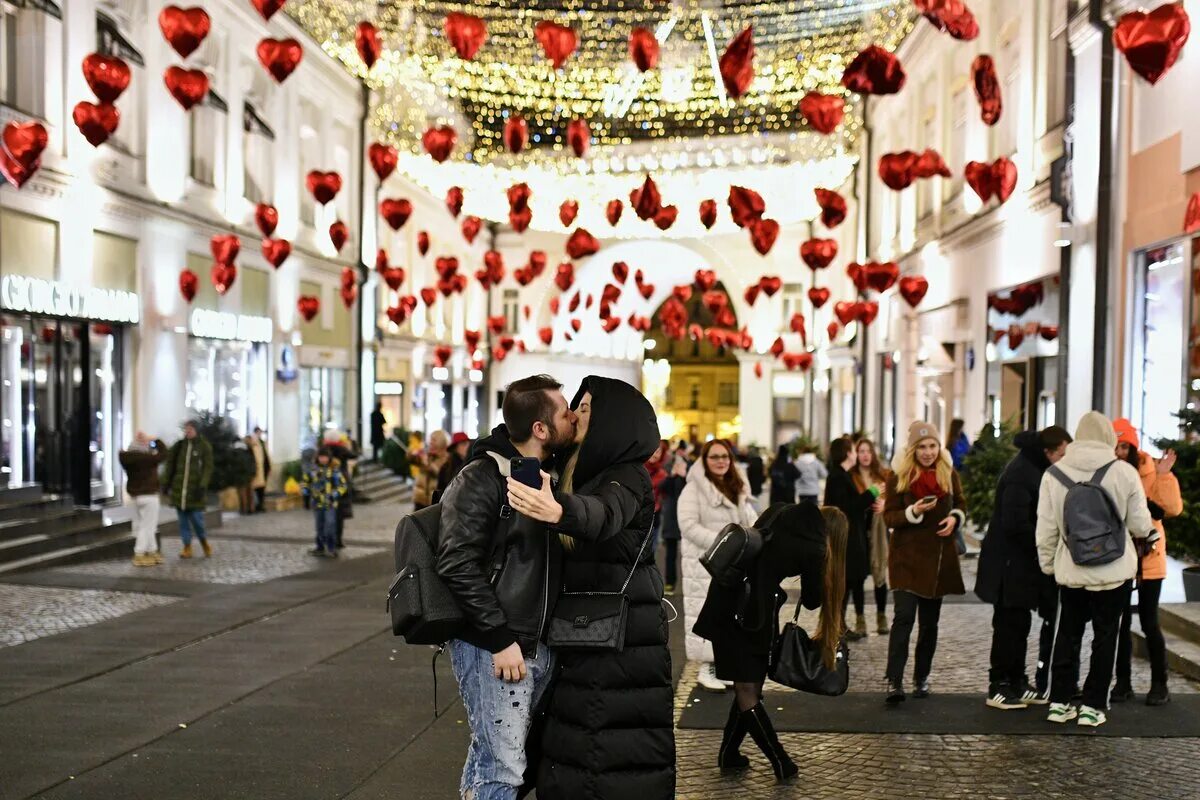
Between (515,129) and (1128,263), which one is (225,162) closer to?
(515,129)

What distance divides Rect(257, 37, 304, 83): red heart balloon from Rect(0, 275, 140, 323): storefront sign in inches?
185

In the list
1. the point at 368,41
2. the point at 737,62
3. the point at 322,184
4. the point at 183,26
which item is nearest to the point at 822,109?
the point at 737,62

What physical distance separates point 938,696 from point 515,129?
14.5 meters

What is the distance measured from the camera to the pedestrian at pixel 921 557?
7.98 metres

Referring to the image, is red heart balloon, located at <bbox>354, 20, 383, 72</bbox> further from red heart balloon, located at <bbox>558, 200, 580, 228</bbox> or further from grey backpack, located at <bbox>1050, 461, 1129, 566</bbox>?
red heart balloon, located at <bbox>558, 200, 580, 228</bbox>

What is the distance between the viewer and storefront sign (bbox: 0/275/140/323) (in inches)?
671

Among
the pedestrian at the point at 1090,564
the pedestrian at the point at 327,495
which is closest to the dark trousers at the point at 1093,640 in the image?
the pedestrian at the point at 1090,564

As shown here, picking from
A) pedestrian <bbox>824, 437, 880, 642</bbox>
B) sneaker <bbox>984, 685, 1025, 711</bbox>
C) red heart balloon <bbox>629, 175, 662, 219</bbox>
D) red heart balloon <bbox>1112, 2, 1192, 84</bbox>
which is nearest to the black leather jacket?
sneaker <bbox>984, 685, 1025, 711</bbox>

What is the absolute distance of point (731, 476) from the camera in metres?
8.55

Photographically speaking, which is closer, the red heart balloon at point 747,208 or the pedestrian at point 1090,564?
the pedestrian at point 1090,564

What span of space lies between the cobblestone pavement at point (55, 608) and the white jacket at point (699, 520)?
5.32 m

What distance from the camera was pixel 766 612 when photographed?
645cm

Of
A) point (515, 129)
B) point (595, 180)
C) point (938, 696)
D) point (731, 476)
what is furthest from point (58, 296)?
point (595, 180)

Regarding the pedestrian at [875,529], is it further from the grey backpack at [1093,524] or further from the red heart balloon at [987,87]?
the red heart balloon at [987,87]
